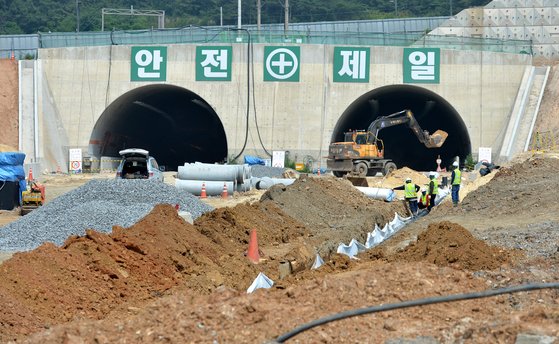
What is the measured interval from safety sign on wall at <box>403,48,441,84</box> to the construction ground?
2024 centimetres

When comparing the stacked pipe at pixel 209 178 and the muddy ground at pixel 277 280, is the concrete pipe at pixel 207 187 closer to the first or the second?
the stacked pipe at pixel 209 178

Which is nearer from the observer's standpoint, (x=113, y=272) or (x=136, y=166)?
(x=113, y=272)

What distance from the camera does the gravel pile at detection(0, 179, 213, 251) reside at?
782 inches

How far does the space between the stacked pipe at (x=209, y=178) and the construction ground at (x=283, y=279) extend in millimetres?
7571

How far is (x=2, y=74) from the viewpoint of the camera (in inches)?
1849

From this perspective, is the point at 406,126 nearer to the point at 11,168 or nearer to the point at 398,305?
the point at 11,168

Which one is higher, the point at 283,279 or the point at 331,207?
the point at 283,279

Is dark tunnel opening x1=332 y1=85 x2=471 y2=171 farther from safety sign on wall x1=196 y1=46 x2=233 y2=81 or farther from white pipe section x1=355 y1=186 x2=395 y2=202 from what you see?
white pipe section x1=355 y1=186 x2=395 y2=202

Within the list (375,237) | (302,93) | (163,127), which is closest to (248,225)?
(375,237)

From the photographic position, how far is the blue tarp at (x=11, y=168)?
2839cm

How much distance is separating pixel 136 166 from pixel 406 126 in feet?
76.1

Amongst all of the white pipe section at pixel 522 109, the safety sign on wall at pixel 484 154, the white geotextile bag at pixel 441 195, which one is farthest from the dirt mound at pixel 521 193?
the safety sign on wall at pixel 484 154

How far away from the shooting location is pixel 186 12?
98312 millimetres

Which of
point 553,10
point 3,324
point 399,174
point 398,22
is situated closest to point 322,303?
point 3,324
